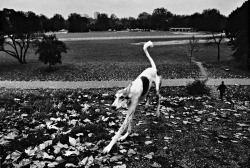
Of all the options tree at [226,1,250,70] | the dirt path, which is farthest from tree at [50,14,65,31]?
the dirt path

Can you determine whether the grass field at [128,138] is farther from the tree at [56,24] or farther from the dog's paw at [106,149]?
the tree at [56,24]

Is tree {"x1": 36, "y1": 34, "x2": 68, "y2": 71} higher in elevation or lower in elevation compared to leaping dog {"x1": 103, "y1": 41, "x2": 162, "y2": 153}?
higher

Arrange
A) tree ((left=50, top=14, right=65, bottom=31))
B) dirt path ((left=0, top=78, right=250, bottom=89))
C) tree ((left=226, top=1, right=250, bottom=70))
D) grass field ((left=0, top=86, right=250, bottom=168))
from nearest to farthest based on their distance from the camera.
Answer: grass field ((left=0, top=86, right=250, bottom=168)) → dirt path ((left=0, top=78, right=250, bottom=89)) → tree ((left=226, top=1, right=250, bottom=70)) → tree ((left=50, top=14, right=65, bottom=31))

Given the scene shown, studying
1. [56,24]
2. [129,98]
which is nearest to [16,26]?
[129,98]

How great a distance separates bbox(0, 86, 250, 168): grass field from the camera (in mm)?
5605

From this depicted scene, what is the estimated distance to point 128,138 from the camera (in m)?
6.91

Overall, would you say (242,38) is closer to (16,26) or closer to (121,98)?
(121,98)

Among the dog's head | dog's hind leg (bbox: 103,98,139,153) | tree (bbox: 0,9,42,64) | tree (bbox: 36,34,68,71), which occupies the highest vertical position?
tree (bbox: 0,9,42,64)

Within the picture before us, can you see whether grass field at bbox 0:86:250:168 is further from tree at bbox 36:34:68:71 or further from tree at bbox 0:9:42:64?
tree at bbox 0:9:42:64

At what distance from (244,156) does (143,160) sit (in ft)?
9.04

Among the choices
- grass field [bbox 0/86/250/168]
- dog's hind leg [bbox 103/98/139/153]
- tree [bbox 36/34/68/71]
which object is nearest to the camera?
grass field [bbox 0/86/250/168]

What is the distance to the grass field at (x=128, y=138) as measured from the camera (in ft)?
18.4

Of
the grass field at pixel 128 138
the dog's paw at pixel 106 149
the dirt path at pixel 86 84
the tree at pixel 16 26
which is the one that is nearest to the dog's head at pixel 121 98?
the dog's paw at pixel 106 149

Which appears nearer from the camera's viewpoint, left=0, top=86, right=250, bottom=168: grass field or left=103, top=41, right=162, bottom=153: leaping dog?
left=0, top=86, right=250, bottom=168: grass field
